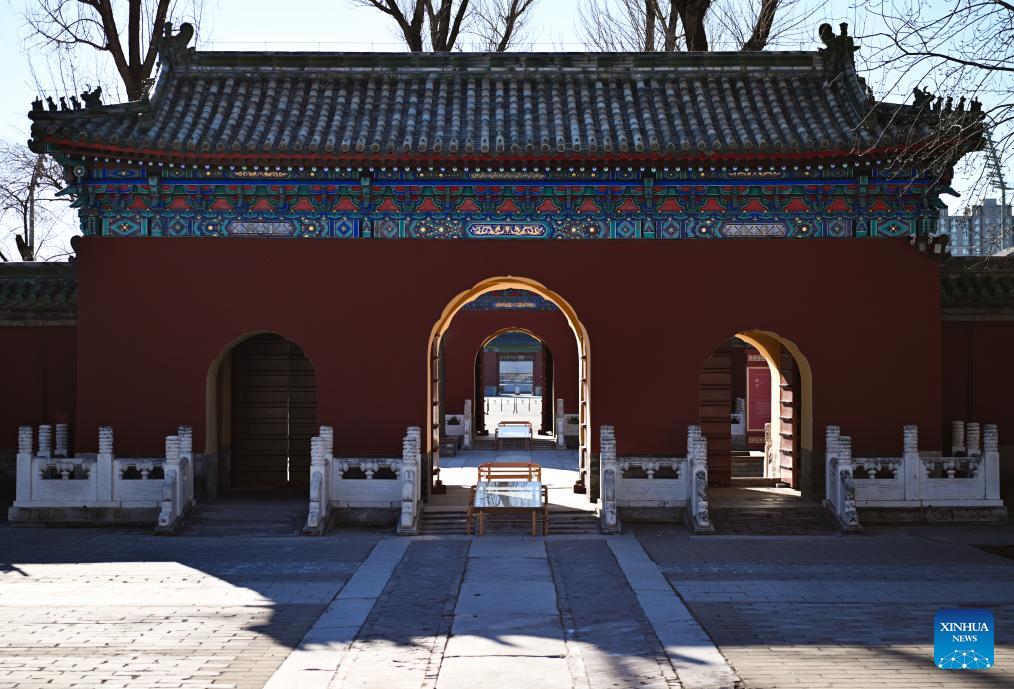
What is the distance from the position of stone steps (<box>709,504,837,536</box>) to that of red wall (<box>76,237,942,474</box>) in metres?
0.94

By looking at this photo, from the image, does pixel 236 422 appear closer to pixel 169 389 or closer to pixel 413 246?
pixel 169 389

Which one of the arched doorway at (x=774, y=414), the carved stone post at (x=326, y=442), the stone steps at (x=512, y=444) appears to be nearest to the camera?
the carved stone post at (x=326, y=442)

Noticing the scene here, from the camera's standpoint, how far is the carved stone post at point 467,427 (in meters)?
21.7

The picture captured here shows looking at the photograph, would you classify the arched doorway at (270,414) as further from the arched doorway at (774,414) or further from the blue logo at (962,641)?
the blue logo at (962,641)

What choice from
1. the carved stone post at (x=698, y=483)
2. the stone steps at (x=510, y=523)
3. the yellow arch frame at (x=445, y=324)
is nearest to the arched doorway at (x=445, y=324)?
the yellow arch frame at (x=445, y=324)

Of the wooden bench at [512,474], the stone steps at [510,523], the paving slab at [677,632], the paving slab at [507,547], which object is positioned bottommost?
the paving slab at [677,632]

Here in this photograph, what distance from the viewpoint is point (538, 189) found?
1265cm

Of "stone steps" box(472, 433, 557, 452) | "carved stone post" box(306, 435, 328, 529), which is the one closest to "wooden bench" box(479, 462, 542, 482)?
"carved stone post" box(306, 435, 328, 529)

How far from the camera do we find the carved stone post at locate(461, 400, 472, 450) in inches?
854

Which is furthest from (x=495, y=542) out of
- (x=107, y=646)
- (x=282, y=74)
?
(x=282, y=74)

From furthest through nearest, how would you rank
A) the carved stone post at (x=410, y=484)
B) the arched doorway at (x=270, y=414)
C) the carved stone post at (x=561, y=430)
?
the carved stone post at (x=561, y=430) → the arched doorway at (x=270, y=414) → the carved stone post at (x=410, y=484)

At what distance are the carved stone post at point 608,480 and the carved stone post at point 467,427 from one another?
32.7 ft

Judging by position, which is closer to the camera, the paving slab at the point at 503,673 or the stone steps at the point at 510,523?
the paving slab at the point at 503,673

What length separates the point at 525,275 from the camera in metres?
12.7
